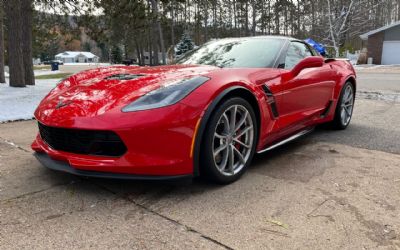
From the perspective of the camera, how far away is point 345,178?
325 centimetres

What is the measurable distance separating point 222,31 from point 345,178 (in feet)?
173

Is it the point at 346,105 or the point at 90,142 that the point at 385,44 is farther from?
the point at 90,142

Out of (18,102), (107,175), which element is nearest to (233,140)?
(107,175)

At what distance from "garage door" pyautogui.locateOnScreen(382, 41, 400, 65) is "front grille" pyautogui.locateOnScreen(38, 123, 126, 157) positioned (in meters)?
35.3

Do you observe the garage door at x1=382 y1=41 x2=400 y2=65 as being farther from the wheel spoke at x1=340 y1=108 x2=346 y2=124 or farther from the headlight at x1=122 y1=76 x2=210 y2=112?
the headlight at x1=122 y1=76 x2=210 y2=112

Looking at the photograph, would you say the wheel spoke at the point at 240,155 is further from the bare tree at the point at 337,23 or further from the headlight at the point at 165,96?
the bare tree at the point at 337,23

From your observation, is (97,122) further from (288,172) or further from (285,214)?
(288,172)

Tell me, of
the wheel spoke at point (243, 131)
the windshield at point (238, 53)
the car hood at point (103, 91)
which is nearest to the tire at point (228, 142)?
the wheel spoke at point (243, 131)

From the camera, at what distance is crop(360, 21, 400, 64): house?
3212 centimetres

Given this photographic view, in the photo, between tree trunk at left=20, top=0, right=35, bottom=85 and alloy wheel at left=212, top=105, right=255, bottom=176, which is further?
tree trunk at left=20, top=0, right=35, bottom=85

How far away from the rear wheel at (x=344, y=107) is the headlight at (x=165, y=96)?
2.84 metres

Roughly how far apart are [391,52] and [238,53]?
111ft

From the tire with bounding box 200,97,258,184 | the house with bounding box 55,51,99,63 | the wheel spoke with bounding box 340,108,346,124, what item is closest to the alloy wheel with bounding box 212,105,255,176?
the tire with bounding box 200,97,258,184

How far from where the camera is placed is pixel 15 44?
31.1ft
